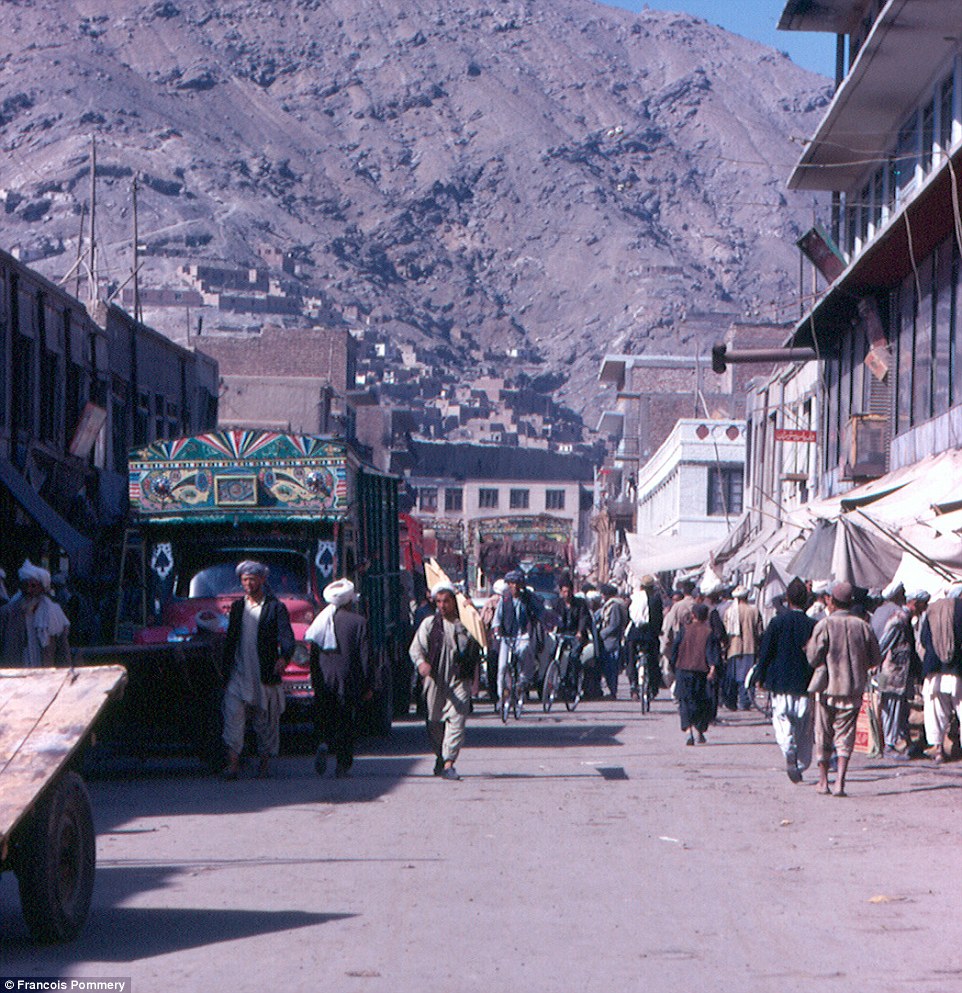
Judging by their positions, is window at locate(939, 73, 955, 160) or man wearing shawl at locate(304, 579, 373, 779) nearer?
man wearing shawl at locate(304, 579, 373, 779)

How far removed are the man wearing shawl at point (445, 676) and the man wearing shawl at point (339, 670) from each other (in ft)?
1.63

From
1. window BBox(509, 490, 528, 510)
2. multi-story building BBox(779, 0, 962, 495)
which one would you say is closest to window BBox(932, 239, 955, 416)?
multi-story building BBox(779, 0, 962, 495)

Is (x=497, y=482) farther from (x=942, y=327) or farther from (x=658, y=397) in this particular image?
(x=942, y=327)

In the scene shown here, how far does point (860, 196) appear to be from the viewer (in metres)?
35.1

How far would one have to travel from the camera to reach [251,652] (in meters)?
15.0

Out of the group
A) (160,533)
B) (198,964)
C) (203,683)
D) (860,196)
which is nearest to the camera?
(198,964)

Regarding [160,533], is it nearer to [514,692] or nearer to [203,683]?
[203,683]

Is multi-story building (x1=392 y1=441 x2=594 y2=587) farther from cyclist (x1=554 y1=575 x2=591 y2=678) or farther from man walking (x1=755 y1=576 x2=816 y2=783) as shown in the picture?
man walking (x1=755 y1=576 x2=816 y2=783)

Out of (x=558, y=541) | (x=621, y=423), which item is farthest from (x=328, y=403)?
(x=621, y=423)

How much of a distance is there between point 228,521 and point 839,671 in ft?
22.0

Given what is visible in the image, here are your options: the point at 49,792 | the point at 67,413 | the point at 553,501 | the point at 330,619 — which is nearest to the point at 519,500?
the point at 553,501

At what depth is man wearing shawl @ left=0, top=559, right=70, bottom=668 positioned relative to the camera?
14.4 meters

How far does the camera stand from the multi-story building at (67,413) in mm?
24969

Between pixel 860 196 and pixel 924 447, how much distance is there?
38.0 ft
